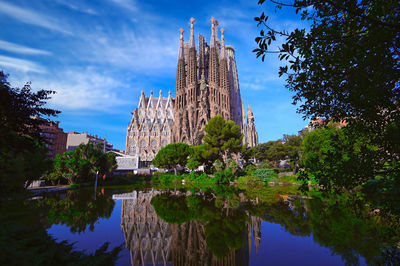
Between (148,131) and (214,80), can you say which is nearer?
(214,80)

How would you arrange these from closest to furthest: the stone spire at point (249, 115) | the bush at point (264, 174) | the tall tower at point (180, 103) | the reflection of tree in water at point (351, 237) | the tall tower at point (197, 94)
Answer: the reflection of tree in water at point (351, 237) → the bush at point (264, 174) → the tall tower at point (197, 94) → the tall tower at point (180, 103) → the stone spire at point (249, 115)

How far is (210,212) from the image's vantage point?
10.2 meters

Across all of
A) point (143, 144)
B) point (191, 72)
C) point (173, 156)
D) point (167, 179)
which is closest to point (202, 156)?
point (173, 156)

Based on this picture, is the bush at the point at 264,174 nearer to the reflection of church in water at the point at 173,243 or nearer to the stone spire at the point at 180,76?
the reflection of church in water at the point at 173,243


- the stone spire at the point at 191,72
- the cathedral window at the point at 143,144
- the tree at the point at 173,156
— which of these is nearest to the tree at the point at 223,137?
the tree at the point at 173,156

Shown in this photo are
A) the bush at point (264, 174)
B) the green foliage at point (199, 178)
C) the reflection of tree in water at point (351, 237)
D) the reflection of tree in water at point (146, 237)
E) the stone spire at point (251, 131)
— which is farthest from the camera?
the stone spire at point (251, 131)

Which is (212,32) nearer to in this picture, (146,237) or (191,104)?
(191,104)

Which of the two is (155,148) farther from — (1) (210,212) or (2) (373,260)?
(2) (373,260)

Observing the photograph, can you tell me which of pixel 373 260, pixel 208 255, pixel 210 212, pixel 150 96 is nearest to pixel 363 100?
pixel 373 260

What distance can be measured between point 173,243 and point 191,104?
173ft

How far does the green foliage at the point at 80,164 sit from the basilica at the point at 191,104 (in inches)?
1124

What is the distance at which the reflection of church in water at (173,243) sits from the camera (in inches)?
206

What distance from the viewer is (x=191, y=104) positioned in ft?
189

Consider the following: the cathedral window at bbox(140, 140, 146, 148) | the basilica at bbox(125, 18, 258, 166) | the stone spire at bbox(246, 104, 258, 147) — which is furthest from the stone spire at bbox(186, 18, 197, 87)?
the stone spire at bbox(246, 104, 258, 147)
